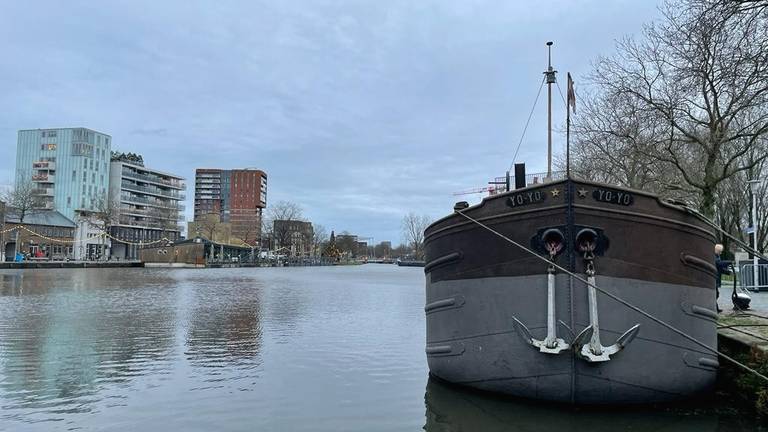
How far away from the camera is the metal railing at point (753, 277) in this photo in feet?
74.6

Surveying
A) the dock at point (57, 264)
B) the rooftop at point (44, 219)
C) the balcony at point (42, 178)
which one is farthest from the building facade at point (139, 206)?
the dock at point (57, 264)

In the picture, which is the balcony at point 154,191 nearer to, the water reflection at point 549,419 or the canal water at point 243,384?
the canal water at point 243,384

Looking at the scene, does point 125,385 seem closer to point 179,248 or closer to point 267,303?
point 267,303

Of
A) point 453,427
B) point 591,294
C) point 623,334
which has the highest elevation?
point 591,294

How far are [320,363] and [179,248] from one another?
78.5m

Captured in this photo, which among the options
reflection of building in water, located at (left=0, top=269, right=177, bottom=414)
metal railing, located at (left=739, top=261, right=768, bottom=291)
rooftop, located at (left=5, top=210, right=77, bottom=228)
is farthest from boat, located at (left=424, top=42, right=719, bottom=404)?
rooftop, located at (left=5, top=210, right=77, bottom=228)

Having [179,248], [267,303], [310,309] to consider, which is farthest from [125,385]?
[179,248]

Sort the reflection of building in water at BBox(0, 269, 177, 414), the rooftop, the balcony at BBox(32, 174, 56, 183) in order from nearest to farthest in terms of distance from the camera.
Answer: the reflection of building in water at BBox(0, 269, 177, 414), the rooftop, the balcony at BBox(32, 174, 56, 183)

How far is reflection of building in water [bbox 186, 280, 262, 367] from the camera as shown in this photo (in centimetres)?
1086

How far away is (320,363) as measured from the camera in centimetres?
1052

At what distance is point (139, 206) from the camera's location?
104000 millimetres

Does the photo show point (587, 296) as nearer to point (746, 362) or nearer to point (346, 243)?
point (746, 362)

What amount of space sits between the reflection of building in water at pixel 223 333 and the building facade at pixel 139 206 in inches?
3049

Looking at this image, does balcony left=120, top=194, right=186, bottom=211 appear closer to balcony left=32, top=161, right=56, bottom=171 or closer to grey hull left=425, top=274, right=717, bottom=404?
balcony left=32, top=161, right=56, bottom=171
